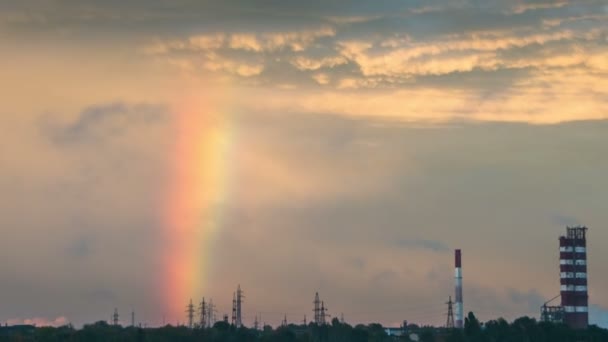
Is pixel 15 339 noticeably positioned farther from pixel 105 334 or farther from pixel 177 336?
pixel 177 336

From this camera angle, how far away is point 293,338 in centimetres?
19438

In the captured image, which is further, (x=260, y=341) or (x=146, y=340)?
(x=260, y=341)

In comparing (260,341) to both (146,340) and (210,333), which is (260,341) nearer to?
(210,333)

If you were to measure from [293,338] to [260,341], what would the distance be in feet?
22.3

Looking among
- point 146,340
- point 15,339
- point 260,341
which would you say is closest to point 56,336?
point 15,339

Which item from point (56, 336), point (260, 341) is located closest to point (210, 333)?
point (260, 341)

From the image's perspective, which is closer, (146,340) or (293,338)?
(146,340)

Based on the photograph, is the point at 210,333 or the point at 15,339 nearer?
the point at 15,339

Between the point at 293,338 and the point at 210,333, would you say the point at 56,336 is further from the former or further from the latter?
the point at 293,338

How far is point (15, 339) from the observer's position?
18425 cm

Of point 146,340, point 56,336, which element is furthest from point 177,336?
point 56,336

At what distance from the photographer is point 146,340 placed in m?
181

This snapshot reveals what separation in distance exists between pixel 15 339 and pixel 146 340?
2406cm

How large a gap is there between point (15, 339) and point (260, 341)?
4498 centimetres
